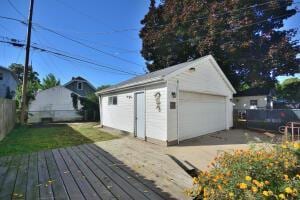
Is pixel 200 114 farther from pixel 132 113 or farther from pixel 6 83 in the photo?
pixel 6 83

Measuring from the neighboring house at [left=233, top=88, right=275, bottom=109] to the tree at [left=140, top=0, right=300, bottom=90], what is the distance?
13.4 feet

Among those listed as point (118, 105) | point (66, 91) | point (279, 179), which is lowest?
point (279, 179)

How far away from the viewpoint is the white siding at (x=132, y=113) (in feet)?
25.7

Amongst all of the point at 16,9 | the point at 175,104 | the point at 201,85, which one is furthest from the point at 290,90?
the point at 16,9

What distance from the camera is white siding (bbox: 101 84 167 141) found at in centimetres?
783

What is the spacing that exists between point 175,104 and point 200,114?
234cm

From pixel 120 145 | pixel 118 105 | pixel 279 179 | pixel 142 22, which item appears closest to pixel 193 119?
pixel 120 145

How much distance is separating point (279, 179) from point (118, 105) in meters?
9.80

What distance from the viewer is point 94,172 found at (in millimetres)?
4480

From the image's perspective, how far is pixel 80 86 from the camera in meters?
29.5

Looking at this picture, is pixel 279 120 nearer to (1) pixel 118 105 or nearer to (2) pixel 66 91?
(1) pixel 118 105

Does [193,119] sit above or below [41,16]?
below

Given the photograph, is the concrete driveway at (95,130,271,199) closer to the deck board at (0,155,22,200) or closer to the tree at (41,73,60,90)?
the deck board at (0,155,22,200)

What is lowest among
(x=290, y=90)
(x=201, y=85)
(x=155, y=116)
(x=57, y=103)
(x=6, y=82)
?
(x=155, y=116)
